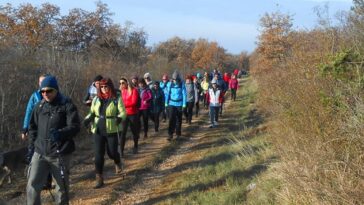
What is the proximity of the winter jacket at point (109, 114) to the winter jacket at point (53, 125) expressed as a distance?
2.21 meters

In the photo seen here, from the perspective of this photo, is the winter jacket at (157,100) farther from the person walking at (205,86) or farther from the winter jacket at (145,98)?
the person walking at (205,86)

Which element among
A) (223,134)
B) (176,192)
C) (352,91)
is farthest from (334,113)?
(223,134)

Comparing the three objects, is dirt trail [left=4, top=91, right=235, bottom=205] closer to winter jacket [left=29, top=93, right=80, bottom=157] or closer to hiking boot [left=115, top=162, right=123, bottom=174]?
hiking boot [left=115, top=162, right=123, bottom=174]

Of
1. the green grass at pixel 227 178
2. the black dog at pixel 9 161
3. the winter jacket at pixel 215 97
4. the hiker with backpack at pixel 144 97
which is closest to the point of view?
the green grass at pixel 227 178

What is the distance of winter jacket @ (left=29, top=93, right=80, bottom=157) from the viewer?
632 cm

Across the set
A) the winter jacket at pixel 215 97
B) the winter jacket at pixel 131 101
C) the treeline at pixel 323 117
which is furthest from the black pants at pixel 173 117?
the treeline at pixel 323 117

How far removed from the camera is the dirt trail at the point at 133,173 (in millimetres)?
8141

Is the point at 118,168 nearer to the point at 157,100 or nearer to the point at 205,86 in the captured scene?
the point at 157,100

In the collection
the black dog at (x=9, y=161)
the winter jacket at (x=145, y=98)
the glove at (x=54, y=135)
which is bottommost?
the black dog at (x=9, y=161)

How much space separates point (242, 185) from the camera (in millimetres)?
8172

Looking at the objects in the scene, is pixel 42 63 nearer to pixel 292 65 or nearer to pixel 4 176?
pixel 4 176

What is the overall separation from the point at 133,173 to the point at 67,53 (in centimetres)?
1031

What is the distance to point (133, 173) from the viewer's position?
32.1ft

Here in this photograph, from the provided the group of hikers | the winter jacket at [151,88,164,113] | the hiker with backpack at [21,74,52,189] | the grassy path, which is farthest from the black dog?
the winter jacket at [151,88,164,113]
